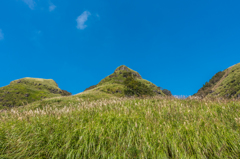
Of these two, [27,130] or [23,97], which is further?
[23,97]

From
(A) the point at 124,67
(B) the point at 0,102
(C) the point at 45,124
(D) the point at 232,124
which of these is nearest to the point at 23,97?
(B) the point at 0,102

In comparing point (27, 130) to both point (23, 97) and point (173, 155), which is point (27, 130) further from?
point (23, 97)

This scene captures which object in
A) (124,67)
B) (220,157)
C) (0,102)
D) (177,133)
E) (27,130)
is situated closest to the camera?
(220,157)

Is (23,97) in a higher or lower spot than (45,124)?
higher

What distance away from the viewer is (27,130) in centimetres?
384

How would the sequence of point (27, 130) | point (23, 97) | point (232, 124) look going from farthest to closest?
point (23, 97), point (232, 124), point (27, 130)

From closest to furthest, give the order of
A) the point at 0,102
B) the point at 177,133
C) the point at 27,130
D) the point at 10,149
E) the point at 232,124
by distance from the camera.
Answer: the point at 10,149, the point at 177,133, the point at 27,130, the point at 232,124, the point at 0,102

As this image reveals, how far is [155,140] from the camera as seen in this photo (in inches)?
131

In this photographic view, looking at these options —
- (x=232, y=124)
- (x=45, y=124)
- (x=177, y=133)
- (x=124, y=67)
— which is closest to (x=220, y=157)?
(x=177, y=133)

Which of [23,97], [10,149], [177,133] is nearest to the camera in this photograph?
[10,149]

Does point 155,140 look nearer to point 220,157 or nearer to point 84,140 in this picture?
point 220,157

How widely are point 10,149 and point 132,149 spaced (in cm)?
356

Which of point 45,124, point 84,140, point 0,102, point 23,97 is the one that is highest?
point 23,97

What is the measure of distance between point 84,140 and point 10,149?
212 cm
